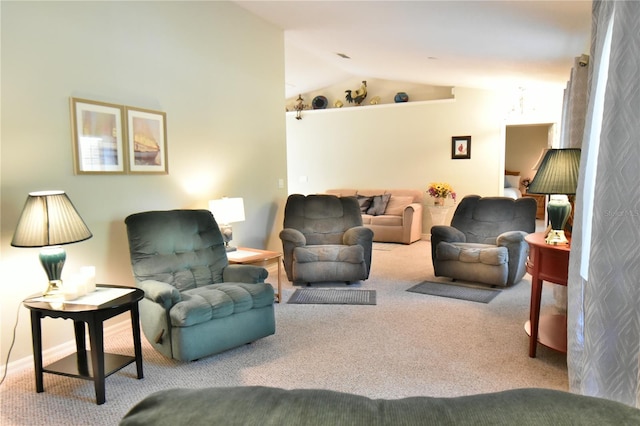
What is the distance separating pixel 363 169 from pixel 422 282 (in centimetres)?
381

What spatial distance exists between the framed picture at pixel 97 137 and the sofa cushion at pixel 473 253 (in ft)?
10.8

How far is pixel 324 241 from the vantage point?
193 inches

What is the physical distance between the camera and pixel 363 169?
8.16m

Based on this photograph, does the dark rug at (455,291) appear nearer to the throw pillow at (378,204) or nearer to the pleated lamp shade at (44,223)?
the throw pillow at (378,204)

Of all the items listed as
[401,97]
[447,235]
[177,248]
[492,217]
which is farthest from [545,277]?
[401,97]

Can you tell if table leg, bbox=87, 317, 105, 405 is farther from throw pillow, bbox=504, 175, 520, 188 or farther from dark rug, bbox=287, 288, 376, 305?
throw pillow, bbox=504, 175, 520, 188

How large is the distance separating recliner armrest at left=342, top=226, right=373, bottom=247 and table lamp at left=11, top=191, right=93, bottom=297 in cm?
276

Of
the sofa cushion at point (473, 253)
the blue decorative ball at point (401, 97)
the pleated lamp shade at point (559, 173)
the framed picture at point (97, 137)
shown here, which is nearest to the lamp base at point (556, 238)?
the pleated lamp shade at point (559, 173)

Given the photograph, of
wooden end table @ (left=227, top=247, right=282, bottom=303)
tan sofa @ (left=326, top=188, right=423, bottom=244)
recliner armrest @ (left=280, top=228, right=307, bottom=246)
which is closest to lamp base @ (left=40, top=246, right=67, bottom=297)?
wooden end table @ (left=227, top=247, right=282, bottom=303)

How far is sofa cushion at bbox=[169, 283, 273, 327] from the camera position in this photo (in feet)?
8.66

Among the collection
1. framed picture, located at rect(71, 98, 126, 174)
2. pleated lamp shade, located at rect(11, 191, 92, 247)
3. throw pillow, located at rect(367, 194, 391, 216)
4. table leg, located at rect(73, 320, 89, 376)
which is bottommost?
table leg, located at rect(73, 320, 89, 376)

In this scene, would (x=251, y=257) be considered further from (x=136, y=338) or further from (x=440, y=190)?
(x=440, y=190)

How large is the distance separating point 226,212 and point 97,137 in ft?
4.08

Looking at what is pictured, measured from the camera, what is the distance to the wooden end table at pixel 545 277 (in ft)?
8.26
